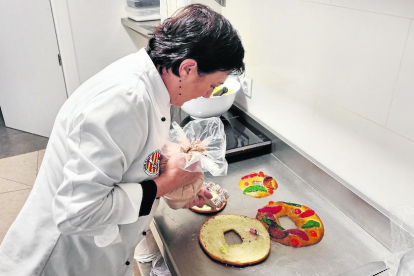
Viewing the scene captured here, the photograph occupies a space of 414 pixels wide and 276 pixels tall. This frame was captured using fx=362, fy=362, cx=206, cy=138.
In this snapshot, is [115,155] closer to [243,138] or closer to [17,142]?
[243,138]

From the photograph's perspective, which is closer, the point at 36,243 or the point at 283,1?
the point at 36,243

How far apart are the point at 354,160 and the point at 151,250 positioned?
70 centimetres

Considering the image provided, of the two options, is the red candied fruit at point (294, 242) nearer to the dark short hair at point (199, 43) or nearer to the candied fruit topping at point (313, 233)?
the candied fruit topping at point (313, 233)

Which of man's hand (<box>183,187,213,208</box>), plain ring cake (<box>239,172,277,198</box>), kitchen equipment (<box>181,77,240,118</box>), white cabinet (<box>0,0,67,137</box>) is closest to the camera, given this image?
man's hand (<box>183,187,213,208</box>)

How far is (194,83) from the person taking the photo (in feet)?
2.74

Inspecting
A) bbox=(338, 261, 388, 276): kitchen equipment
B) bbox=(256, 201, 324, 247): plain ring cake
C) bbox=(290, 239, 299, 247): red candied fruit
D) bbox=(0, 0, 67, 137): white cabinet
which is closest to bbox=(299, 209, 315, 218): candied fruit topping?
bbox=(256, 201, 324, 247): plain ring cake

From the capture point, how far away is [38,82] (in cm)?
269

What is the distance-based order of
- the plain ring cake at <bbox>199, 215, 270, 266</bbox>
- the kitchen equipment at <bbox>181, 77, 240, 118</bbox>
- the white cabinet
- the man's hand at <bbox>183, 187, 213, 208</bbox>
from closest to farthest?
the plain ring cake at <bbox>199, 215, 270, 266</bbox>, the man's hand at <bbox>183, 187, 213, 208</bbox>, the kitchen equipment at <bbox>181, 77, 240, 118</bbox>, the white cabinet

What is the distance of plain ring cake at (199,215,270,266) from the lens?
3.01 ft

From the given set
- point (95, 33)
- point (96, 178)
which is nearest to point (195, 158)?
point (96, 178)

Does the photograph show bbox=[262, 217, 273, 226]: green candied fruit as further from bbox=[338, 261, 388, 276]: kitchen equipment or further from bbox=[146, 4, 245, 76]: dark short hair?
bbox=[146, 4, 245, 76]: dark short hair

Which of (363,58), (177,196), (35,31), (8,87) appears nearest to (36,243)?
(177,196)

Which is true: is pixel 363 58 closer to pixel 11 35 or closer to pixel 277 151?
pixel 277 151

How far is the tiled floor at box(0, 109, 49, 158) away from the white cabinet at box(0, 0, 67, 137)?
0.06 m
